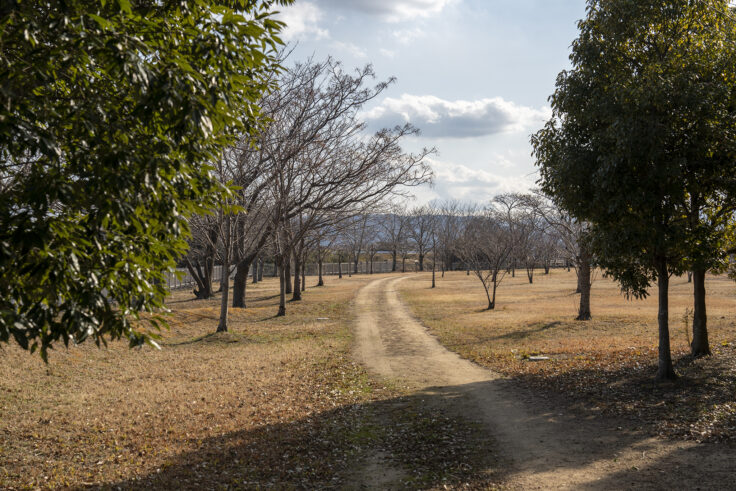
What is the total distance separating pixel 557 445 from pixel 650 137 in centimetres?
531

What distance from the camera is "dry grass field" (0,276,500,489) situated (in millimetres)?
6250

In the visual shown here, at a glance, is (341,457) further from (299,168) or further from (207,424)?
(299,168)

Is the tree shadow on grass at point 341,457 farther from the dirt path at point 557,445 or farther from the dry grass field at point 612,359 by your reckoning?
the dry grass field at point 612,359

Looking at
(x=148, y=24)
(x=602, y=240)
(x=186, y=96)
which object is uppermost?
(x=148, y=24)

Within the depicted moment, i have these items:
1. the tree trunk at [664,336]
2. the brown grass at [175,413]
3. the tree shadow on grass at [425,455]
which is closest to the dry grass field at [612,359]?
the tree trunk at [664,336]

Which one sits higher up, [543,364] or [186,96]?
[186,96]

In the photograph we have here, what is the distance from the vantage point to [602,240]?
32.2ft

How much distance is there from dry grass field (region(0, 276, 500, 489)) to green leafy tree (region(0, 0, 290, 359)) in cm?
310

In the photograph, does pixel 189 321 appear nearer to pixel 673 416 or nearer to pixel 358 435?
pixel 358 435

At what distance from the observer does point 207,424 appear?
8172 millimetres

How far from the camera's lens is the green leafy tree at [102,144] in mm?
3650

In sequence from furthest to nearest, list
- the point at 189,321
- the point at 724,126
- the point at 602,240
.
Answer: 1. the point at 189,321
2. the point at 602,240
3. the point at 724,126

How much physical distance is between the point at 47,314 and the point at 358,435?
510 centimetres

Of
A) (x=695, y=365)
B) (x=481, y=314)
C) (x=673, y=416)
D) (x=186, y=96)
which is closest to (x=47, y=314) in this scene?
(x=186, y=96)
